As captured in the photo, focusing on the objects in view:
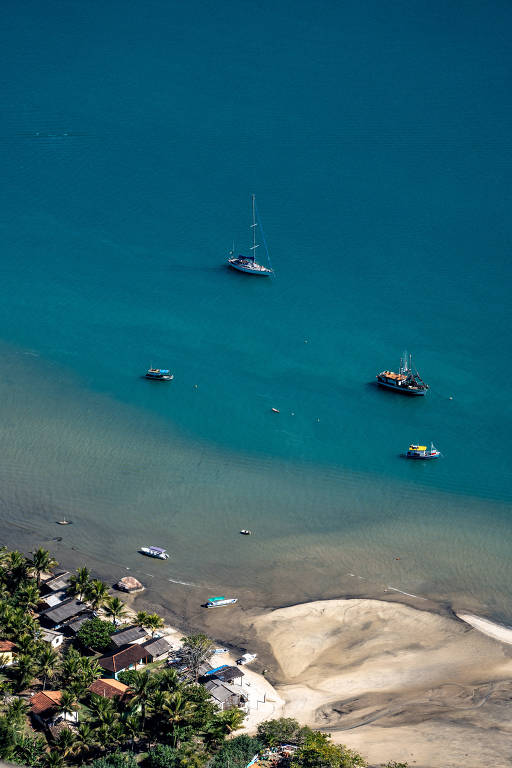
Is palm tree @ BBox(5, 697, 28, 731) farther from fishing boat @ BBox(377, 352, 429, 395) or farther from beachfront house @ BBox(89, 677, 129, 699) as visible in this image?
fishing boat @ BBox(377, 352, 429, 395)

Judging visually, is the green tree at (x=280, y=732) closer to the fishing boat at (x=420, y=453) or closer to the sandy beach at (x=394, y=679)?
the sandy beach at (x=394, y=679)

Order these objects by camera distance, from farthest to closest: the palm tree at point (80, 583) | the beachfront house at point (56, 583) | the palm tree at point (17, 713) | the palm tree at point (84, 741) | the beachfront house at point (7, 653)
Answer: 1. the beachfront house at point (56, 583)
2. the palm tree at point (80, 583)
3. the beachfront house at point (7, 653)
4. the palm tree at point (17, 713)
5. the palm tree at point (84, 741)

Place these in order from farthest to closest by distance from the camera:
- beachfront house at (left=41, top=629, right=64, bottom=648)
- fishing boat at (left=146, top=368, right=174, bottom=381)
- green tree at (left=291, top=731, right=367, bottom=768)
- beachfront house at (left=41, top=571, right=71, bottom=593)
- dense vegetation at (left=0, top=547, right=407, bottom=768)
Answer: fishing boat at (left=146, top=368, right=174, bottom=381) < beachfront house at (left=41, top=571, right=71, bottom=593) < beachfront house at (left=41, top=629, right=64, bottom=648) < dense vegetation at (left=0, top=547, right=407, bottom=768) < green tree at (left=291, top=731, right=367, bottom=768)

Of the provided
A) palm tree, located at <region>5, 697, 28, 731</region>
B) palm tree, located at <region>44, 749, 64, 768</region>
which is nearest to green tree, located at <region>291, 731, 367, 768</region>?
palm tree, located at <region>44, 749, 64, 768</region>

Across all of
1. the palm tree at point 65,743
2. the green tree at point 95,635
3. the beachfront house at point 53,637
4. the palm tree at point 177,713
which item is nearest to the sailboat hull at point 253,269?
the green tree at point 95,635

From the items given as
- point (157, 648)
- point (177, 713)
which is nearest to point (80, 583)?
point (157, 648)

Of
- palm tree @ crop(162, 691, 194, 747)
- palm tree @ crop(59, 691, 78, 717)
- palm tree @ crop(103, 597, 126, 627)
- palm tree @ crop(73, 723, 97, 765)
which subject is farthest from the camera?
palm tree @ crop(103, 597, 126, 627)

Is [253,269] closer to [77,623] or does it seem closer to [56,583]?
[56,583]
